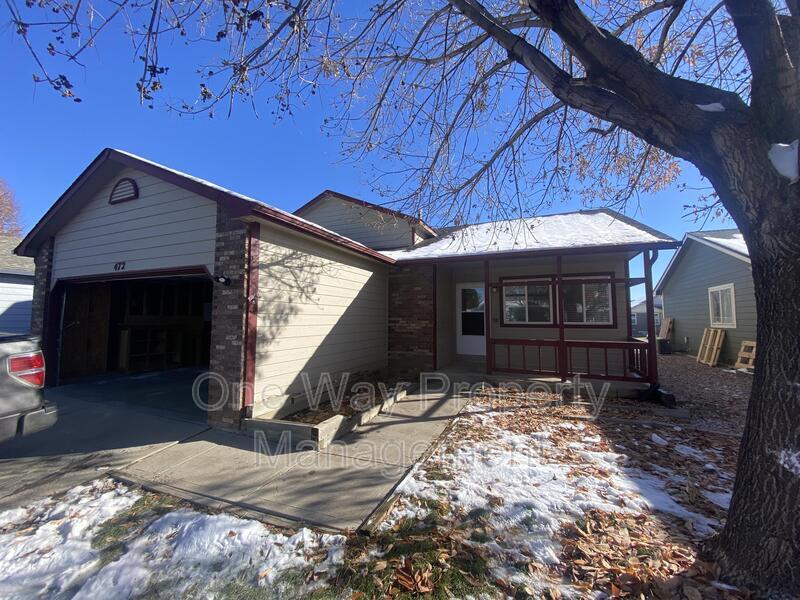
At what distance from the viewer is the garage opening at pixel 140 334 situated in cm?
818

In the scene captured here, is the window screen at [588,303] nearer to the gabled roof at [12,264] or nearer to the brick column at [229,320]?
the brick column at [229,320]

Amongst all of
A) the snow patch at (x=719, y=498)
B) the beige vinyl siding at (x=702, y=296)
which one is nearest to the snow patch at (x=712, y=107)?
the snow patch at (x=719, y=498)

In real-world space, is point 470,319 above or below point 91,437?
above

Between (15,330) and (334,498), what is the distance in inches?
547

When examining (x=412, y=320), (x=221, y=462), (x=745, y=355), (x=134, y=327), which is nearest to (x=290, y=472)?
(x=221, y=462)

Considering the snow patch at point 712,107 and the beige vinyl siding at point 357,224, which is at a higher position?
the beige vinyl siding at point 357,224

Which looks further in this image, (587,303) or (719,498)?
(587,303)

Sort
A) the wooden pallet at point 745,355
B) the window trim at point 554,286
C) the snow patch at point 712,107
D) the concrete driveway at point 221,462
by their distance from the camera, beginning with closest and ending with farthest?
1. the snow patch at point 712,107
2. the concrete driveway at point 221,462
3. the window trim at point 554,286
4. the wooden pallet at point 745,355

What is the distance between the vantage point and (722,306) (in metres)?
12.8

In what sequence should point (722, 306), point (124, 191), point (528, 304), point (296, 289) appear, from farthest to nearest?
point (722, 306) → point (528, 304) → point (124, 191) → point (296, 289)

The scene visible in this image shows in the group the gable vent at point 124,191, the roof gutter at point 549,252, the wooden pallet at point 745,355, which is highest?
the gable vent at point 124,191

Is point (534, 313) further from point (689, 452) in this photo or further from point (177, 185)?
point (177, 185)

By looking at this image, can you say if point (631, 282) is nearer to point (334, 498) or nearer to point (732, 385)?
point (732, 385)

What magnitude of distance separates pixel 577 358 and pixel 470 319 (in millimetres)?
3106
